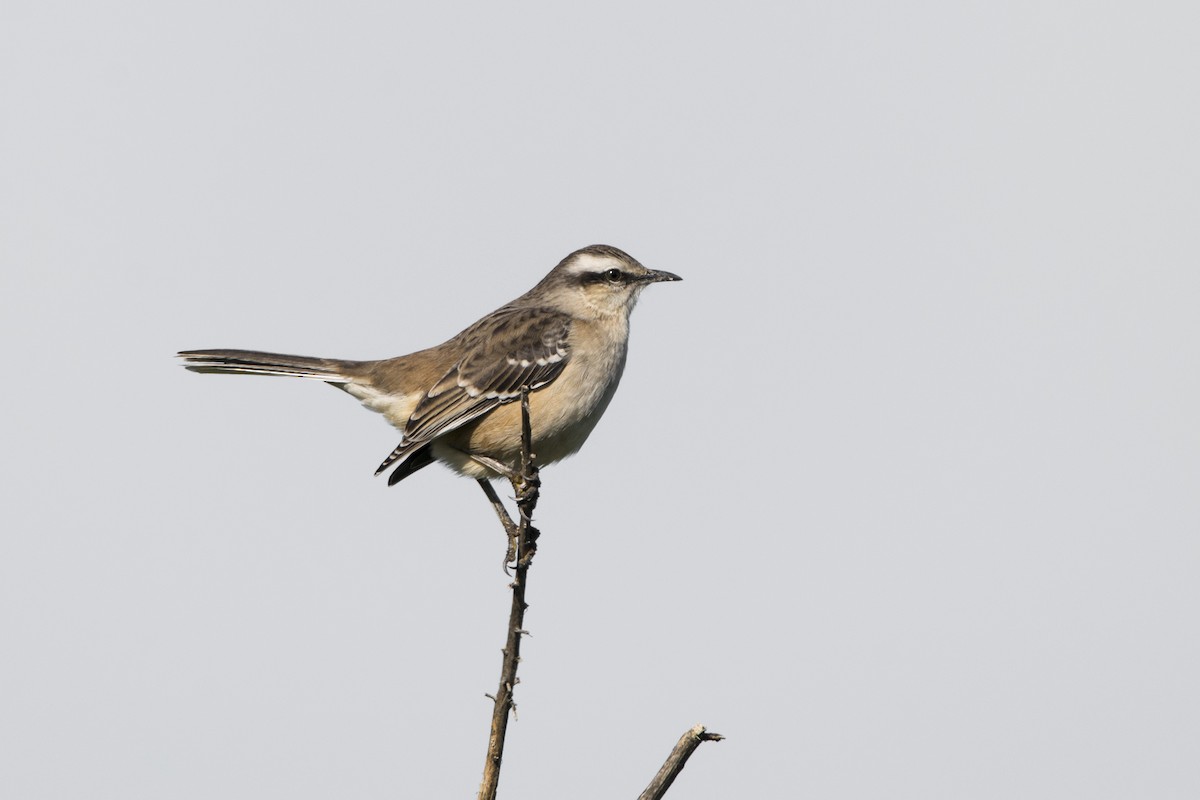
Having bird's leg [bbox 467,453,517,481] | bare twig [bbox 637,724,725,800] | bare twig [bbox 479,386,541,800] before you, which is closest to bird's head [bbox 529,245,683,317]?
bird's leg [bbox 467,453,517,481]

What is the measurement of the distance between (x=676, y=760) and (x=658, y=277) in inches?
239

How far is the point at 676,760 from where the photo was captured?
15.2 feet

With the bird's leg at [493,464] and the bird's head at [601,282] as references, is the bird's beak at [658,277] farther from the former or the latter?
the bird's leg at [493,464]

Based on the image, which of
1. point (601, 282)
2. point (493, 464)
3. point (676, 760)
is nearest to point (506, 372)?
point (493, 464)

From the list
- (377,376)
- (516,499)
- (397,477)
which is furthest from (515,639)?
(377,376)

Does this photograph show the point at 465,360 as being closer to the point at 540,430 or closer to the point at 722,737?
the point at 540,430

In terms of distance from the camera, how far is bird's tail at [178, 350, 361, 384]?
9.65m

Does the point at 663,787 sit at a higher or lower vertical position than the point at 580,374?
lower

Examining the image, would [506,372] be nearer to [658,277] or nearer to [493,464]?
[493,464]

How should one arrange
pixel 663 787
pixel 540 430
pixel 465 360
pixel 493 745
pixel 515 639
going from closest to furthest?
1. pixel 663 787
2. pixel 493 745
3. pixel 515 639
4. pixel 540 430
5. pixel 465 360

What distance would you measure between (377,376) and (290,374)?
64cm

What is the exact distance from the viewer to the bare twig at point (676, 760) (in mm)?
4516

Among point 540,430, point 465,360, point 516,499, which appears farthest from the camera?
point 465,360

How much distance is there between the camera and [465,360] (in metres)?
9.66
